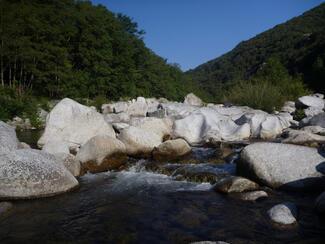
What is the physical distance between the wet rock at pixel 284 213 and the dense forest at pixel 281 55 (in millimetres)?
44115

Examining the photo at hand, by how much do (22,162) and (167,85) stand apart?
5450 cm

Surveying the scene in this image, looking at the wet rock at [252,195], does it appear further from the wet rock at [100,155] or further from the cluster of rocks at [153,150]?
the wet rock at [100,155]

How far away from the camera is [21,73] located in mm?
29547

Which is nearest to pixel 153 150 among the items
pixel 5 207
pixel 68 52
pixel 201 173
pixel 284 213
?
pixel 201 173

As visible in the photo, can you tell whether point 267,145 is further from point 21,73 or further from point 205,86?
point 205,86

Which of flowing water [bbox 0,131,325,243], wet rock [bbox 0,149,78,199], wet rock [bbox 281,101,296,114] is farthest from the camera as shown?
wet rock [bbox 281,101,296,114]

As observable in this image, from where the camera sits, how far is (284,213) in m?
5.62

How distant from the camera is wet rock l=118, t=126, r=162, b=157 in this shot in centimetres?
1064

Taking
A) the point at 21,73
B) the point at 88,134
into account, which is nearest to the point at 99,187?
the point at 88,134

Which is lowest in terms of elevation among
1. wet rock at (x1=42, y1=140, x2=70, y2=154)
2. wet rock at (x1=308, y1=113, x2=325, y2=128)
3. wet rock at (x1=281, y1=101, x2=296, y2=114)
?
wet rock at (x1=42, y1=140, x2=70, y2=154)

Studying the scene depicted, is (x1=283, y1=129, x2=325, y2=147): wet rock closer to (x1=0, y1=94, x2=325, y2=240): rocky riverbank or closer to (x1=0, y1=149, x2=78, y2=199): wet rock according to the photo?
(x1=0, y1=94, x2=325, y2=240): rocky riverbank

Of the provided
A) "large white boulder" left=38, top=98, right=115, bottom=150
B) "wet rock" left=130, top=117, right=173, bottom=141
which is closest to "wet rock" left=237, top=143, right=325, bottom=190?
"wet rock" left=130, top=117, right=173, bottom=141

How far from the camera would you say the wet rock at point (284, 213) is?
5457 millimetres

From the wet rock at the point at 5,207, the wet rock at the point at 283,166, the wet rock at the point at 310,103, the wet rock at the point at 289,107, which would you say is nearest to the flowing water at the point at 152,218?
the wet rock at the point at 5,207
